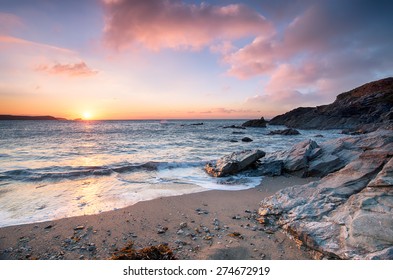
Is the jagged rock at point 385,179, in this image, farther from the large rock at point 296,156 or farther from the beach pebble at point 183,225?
the large rock at point 296,156

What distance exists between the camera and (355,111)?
56688 millimetres

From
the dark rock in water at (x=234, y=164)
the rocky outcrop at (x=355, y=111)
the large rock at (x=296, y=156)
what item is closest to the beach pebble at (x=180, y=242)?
the dark rock in water at (x=234, y=164)

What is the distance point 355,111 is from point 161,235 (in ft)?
217

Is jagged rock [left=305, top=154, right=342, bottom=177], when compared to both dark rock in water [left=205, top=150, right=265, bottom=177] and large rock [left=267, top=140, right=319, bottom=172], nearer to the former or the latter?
large rock [left=267, top=140, right=319, bottom=172]

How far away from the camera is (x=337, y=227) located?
14.1 feet

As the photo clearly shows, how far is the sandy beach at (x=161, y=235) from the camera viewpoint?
4.53 m

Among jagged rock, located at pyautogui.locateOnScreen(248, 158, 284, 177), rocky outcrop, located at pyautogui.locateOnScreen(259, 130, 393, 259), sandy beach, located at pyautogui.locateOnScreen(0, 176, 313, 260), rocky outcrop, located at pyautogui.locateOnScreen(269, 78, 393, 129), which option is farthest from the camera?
rocky outcrop, located at pyautogui.locateOnScreen(269, 78, 393, 129)

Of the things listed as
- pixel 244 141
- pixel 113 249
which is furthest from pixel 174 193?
pixel 244 141

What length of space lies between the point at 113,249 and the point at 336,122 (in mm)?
64839

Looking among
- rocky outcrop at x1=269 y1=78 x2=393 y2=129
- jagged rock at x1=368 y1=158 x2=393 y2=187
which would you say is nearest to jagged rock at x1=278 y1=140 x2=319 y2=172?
jagged rock at x1=368 y1=158 x2=393 y2=187

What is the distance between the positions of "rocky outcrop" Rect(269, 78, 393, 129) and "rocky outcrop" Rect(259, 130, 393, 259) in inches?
1820

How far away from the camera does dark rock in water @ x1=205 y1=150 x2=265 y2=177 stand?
11148 millimetres

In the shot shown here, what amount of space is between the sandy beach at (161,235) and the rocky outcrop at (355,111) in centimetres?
4825
